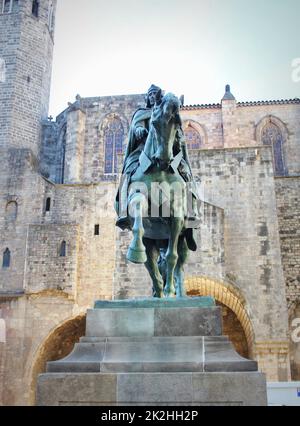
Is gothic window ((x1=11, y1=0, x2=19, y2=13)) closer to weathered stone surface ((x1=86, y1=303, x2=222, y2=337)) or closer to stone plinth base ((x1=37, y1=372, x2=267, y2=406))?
weathered stone surface ((x1=86, y1=303, x2=222, y2=337))

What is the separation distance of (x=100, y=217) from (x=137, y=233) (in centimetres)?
1829

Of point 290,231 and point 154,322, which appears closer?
point 154,322

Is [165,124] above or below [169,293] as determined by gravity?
above

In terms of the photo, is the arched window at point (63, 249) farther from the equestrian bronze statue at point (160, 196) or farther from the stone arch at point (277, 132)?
the equestrian bronze statue at point (160, 196)

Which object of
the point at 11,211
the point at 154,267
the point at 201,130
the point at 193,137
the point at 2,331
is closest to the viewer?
the point at 154,267

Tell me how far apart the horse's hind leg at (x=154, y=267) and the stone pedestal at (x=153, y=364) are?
752 millimetres

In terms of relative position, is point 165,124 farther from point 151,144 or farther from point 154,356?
point 154,356

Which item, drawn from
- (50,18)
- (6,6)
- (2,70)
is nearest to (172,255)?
(2,70)

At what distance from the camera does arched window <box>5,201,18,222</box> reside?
2545 cm

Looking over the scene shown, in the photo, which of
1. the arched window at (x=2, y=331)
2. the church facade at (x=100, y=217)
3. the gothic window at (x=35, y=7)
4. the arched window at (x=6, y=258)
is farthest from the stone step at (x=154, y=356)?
the gothic window at (x=35, y=7)

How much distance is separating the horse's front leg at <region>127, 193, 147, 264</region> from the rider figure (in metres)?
0.38

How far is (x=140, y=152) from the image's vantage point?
23.2 feet

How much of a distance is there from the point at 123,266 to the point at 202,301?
14.1 m
